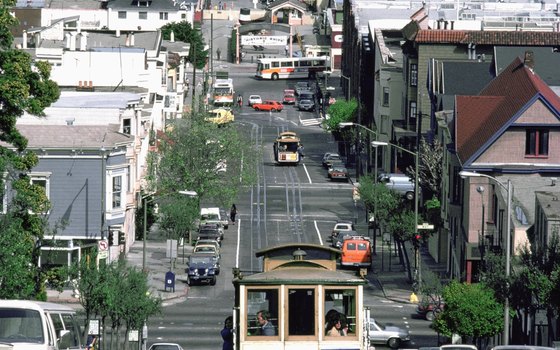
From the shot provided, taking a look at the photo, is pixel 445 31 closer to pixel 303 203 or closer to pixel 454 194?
pixel 303 203

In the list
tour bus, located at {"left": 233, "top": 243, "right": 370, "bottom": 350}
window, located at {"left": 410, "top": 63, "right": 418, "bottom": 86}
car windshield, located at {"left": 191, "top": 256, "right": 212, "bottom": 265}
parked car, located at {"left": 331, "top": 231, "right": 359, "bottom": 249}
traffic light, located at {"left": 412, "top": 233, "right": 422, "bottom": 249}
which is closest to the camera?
tour bus, located at {"left": 233, "top": 243, "right": 370, "bottom": 350}

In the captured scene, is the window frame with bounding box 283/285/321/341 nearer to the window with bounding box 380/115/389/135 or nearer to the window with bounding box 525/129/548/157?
the window with bounding box 525/129/548/157

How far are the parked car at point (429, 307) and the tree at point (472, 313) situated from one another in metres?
6.06

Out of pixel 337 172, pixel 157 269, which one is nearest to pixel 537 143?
pixel 157 269

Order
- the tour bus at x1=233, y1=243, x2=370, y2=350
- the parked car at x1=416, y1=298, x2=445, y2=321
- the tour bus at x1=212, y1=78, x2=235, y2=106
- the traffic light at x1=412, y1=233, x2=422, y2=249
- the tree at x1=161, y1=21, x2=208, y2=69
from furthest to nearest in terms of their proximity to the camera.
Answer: the tree at x1=161, y1=21, x2=208, y2=69, the tour bus at x1=212, y1=78, x2=235, y2=106, the traffic light at x1=412, y1=233, x2=422, y2=249, the parked car at x1=416, y1=298, x2=445, y2=321, the tour bus at x1=233, y1=243, x2=370, y2=350

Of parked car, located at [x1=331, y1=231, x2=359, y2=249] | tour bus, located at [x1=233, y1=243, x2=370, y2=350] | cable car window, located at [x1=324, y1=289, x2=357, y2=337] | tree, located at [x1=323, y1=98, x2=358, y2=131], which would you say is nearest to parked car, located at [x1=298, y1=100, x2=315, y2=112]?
tree, located at [x1=323, y1=98, x2=358, y2=131]

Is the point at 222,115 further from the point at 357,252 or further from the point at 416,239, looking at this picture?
the point at 416,239

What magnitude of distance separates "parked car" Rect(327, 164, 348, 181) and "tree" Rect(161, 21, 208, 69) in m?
53.2

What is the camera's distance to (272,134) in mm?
159625

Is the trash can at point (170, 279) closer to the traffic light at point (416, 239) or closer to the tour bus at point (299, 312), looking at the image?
the traffic light at point (416, 239)

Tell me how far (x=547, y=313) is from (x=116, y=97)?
5044cm

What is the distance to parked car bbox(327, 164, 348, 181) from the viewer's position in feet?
444

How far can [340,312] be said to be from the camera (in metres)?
44.8

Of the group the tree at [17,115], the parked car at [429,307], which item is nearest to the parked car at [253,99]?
the parked car at [429,307]
